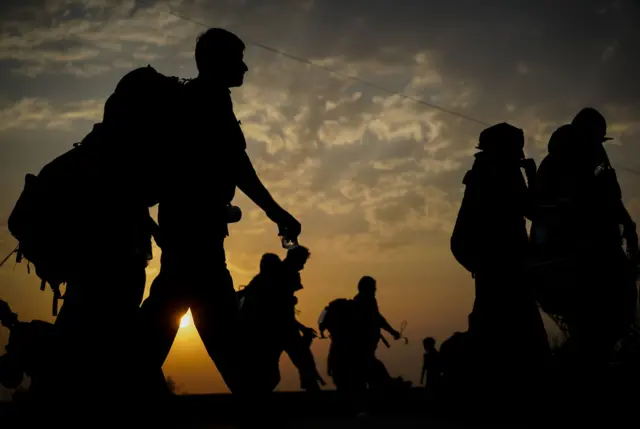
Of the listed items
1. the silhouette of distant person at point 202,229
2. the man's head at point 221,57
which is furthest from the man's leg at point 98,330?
the man's head at point 221,57

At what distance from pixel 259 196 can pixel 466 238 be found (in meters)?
2.12

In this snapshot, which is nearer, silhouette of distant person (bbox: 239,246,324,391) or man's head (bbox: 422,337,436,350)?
silhouette of distant person (bbox: 239,246,324,391)

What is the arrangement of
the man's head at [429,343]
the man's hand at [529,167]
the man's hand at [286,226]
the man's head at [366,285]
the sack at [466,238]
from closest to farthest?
1. the man's hand at [286,226]
2. the sack at [466,238]
3. the man's hand at [529,167]
4. the man's head at [366,285]
5. the man's head at [429,343]

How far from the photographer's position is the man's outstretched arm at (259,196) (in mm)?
5059

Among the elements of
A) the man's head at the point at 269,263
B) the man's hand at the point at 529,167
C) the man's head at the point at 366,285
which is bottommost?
the man's head at the point at 269,263

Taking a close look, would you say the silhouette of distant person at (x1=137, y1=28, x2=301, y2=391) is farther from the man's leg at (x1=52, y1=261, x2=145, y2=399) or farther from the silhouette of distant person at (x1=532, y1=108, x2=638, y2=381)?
the silhouette of distant person at (x1=532, y1=108, x2=638, y2=381)

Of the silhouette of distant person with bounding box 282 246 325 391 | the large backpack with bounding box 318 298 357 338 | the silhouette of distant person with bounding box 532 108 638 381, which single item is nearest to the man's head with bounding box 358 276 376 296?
the large backpack with bounding box 318 298 357 338

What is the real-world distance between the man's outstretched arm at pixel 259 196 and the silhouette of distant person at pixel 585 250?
2.89 meters

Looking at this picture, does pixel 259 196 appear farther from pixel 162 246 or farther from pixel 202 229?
pixel 162 246

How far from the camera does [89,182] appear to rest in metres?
4.50

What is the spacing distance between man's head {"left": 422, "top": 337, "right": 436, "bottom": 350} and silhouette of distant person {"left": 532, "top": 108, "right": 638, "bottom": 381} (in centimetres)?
1206

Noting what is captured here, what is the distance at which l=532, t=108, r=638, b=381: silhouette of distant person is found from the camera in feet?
23.3

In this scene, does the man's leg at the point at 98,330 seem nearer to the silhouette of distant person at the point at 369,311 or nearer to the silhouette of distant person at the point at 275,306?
the silhouette of distant person at the point at 275,306

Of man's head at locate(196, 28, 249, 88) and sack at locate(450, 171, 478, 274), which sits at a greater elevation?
man's head at locate(196, 28, 249, 88)
